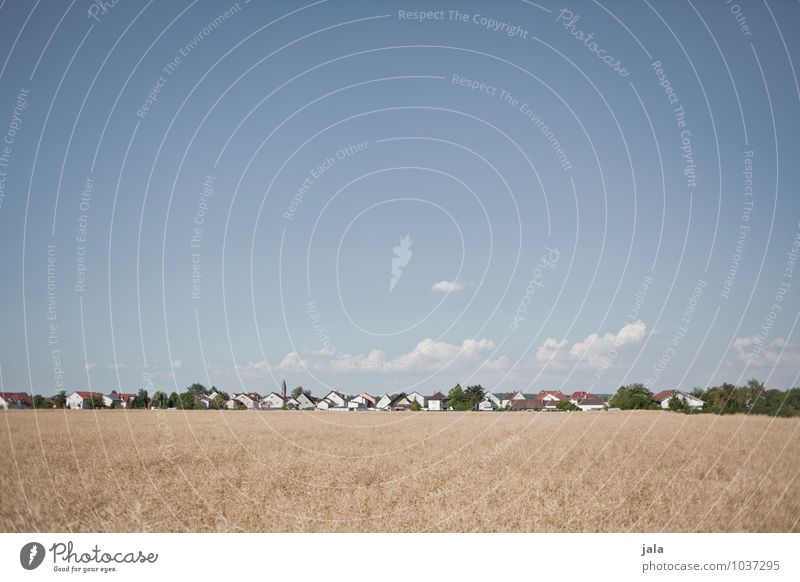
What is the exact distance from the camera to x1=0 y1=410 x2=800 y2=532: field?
336 inches

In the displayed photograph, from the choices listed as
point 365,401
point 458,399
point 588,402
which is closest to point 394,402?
point 365,401

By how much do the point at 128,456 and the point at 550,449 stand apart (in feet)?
36.2

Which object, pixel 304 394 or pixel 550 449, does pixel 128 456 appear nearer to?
pixel 550 449

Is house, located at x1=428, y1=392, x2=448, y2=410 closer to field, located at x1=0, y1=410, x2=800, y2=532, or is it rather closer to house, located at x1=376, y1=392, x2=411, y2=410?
house, located at x1=376, y1=392, x2=411, y2=410

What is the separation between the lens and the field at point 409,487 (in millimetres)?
8539

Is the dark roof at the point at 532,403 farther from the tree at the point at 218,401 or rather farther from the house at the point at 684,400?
the tree at the point at 218,401

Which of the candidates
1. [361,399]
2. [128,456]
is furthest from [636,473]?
[361,399]

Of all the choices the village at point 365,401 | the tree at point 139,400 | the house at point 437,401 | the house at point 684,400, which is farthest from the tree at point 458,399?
the tree at point 139,400

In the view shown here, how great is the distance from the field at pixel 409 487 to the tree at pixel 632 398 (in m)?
21.9

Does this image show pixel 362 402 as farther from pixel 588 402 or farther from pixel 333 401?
pixel 588 402

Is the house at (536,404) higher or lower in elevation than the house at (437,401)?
higher

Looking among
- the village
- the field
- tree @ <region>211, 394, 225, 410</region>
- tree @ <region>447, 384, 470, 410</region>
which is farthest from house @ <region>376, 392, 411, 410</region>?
the field

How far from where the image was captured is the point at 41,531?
8109mm
